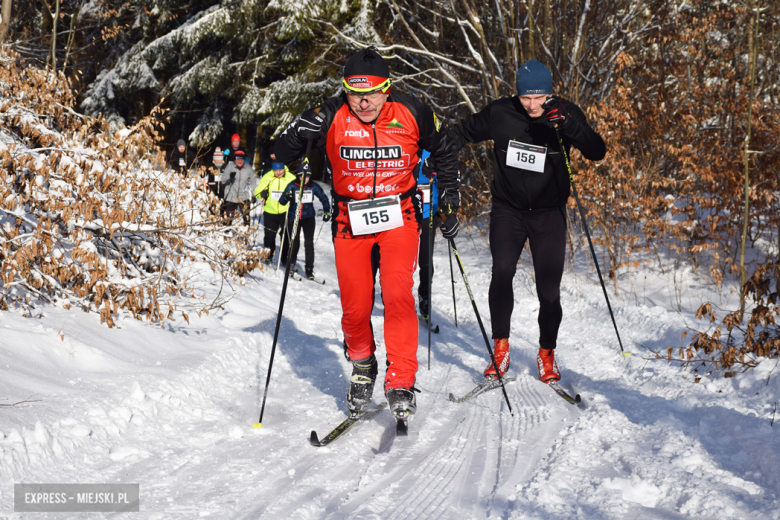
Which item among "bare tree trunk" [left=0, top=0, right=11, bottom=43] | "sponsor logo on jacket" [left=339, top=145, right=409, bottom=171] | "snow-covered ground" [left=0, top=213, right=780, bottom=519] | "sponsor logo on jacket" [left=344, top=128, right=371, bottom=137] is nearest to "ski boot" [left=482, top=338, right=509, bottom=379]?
"snow-covered ground" [left=0, top=213, right=780, bottom=519]

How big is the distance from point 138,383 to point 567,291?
20.6 feet

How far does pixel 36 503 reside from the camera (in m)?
2.50

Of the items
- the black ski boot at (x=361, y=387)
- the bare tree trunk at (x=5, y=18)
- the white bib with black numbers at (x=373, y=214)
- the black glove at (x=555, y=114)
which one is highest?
the bare tree trunk at (x=5, y=18)

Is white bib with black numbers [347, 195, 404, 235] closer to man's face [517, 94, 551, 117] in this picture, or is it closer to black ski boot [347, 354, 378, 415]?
black ski boot [347, 354, 378, 415]

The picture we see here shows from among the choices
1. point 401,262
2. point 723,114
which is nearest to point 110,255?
point 401,262

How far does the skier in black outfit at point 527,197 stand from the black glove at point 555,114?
0.07 m

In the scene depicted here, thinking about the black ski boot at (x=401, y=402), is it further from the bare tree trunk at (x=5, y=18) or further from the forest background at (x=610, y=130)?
the bare tree trunk at (x=5, y=18)

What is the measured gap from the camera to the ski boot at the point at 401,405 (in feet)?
11.3

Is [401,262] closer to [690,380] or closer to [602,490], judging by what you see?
[602,490]

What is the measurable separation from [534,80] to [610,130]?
195 inches

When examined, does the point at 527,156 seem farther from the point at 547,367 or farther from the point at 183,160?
the point at 183,160

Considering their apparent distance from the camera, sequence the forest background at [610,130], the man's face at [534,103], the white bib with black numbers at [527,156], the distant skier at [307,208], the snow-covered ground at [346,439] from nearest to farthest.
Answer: the snow-covered ground at [346,439] < the man's face at [534,103] < the white bib with black numbers at [527,156] < the forest background at [610,130] < the distant skier at [307,208]

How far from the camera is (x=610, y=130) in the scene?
8492 millimetres

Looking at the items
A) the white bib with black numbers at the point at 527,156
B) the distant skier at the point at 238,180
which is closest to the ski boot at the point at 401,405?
the white bib with black numbers at the point at 527,156
